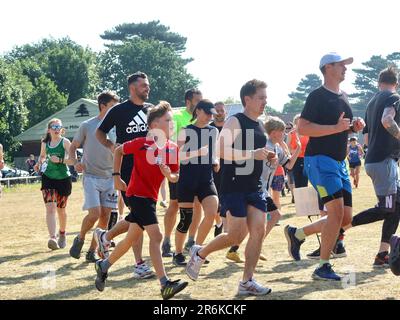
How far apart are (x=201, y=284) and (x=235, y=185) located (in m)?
1.26

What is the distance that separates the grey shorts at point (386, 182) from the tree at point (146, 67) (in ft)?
293

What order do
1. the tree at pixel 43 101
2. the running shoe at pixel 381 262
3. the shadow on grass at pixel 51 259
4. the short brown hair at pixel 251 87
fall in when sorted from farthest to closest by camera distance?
1. the tree at pixel 43 101
2. the shadow on grass at pixel 51 259
3. the running shoe at pixel 381 262
4. the short brown hair at pixel 251 87

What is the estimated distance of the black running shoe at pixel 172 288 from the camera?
631 centimetres

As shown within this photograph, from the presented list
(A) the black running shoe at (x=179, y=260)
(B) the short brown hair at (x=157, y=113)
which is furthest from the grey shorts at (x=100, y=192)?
(B) the short brown hair at (x=157, y=113)

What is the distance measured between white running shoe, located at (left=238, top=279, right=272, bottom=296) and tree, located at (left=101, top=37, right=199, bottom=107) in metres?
90.8

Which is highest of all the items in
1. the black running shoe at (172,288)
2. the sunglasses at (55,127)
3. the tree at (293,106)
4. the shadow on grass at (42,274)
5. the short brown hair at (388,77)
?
the tree at (293,106)

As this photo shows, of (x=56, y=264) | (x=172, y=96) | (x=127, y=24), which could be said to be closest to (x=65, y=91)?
(x=172, y=96)

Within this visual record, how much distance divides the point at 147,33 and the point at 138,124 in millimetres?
116011

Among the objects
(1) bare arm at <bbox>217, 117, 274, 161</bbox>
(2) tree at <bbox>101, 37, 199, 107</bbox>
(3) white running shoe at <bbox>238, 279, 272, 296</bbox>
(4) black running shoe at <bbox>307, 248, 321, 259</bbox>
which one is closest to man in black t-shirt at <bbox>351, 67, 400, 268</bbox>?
(4) black running shoe at <bbox>307, 248, 321, 259</bbox>

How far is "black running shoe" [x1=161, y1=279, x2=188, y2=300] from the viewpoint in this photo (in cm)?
631

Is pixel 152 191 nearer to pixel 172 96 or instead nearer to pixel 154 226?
pixel 154 226

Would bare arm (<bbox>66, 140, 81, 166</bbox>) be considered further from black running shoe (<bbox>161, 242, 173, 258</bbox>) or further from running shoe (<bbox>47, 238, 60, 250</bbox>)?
black running shoe (<bbox>161, 242, 173, 258</bbox>)

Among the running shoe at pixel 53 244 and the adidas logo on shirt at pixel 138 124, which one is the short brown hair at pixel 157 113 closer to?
the adidas logo on shirt at pixel 138 124
